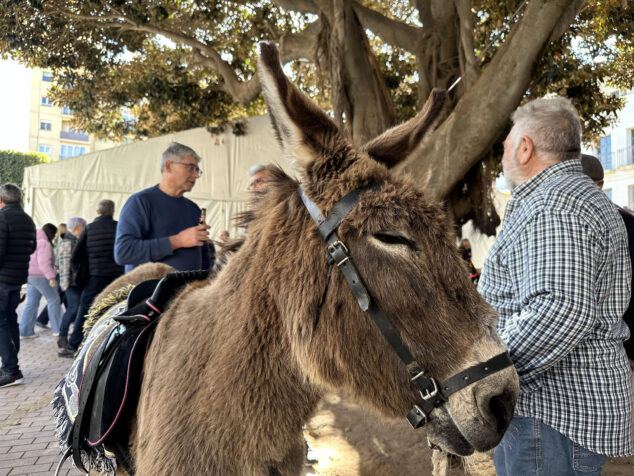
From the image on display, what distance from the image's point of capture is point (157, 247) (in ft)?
11.5

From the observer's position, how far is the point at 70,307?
8.48 metres

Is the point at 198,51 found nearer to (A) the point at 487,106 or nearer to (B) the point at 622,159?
(A) the point at 487,106

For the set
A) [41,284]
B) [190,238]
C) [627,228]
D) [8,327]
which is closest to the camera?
[627,228]

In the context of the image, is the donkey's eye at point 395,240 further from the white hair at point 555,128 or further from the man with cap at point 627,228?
the man with cap at point 627,228

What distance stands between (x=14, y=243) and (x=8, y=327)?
119 cm

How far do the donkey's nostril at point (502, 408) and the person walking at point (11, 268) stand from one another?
6799mm

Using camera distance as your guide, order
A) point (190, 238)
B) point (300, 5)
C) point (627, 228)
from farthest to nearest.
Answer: point (300, 5)
point (190, 238)
point (627, 228)

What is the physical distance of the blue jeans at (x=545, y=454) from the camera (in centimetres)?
197

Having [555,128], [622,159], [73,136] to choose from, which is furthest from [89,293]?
[73,136]

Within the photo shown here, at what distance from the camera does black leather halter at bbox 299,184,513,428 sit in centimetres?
138

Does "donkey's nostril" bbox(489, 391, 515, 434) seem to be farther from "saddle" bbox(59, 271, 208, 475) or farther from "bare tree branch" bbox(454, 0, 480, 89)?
"bare tree branch" bbox(454, 0, 480, 89)

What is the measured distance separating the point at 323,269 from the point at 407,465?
369 cm

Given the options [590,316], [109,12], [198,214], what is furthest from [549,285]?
[109,12]

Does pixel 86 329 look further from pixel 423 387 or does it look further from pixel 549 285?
pixel 549 285
